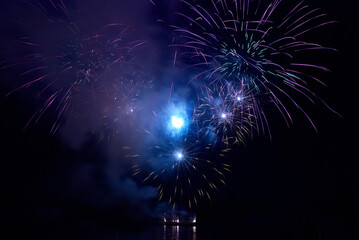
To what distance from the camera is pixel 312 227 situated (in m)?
62.6

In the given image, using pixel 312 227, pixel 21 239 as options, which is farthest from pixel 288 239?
pixel 21 239

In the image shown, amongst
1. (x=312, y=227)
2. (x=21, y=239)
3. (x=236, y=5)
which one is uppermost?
(x=236, y=5)

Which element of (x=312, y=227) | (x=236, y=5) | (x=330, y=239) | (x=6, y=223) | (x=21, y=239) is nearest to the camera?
(x=236, y=5)

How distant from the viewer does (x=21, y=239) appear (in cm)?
8756

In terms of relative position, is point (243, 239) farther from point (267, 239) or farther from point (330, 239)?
point (330, 239)

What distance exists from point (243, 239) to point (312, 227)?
687 inches

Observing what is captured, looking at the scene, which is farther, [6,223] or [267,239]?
[6,223]

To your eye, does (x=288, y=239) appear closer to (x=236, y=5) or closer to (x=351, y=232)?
(x=351, y=232)

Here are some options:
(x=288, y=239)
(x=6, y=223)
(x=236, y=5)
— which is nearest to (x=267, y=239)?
(x=288, y=239)

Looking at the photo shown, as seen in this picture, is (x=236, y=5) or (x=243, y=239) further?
(x=243, y=239)

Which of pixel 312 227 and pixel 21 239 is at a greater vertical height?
pixel 312 227

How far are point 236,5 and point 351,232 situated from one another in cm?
5242

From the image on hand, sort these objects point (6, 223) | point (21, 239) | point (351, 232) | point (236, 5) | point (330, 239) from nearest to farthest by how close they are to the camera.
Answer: point (236, 5) → point (351, 232) → point (330, 239) → point (21, 239) → point (6, 223)

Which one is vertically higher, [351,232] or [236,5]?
[236,5]
